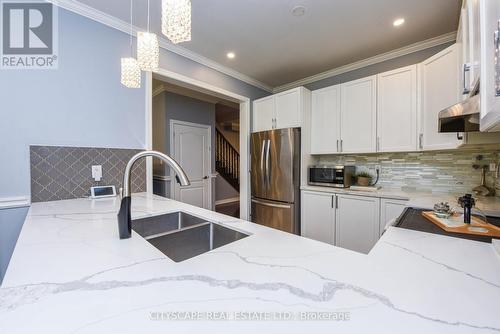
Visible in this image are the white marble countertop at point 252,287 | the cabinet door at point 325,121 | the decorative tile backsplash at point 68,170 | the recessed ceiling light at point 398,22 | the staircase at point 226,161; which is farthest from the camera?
the staircase at point 226,161

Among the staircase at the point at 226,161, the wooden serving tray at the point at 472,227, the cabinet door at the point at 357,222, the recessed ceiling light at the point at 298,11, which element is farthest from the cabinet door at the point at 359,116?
the staircase at the point at 226,161

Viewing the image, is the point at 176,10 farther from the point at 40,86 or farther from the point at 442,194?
the point at 442,194

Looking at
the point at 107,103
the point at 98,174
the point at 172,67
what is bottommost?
the point at 98,174

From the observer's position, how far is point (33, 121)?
159 cm

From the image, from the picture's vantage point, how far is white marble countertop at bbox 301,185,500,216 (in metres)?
1.43

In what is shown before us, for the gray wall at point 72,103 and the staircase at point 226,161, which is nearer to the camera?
the gray wall at point 72,103

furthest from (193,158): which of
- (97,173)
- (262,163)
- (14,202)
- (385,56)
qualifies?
(385,56)

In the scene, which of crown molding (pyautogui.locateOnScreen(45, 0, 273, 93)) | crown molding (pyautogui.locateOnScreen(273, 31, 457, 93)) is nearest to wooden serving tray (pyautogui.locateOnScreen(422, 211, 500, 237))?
crown molding (pyautogui.locateOnScreen(273, 31, 457, 93))

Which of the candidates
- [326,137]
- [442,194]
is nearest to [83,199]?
[326,137]

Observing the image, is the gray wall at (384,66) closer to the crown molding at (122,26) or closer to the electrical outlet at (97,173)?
the crown molding at (122,26)

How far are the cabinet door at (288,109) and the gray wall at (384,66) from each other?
2.09 ft

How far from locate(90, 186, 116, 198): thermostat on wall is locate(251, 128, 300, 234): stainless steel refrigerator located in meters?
1.86

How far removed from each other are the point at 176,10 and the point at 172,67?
1.56 meters

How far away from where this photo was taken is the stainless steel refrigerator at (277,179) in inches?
108
